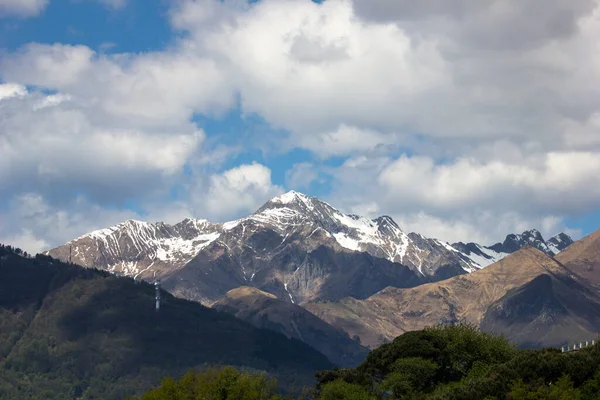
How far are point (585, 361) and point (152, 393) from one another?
90045 mm

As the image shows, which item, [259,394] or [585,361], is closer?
[585,361]

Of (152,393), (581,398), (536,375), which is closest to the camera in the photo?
(581,398)

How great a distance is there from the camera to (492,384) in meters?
177

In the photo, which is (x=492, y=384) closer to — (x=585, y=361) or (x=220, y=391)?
(x=585, y=361)

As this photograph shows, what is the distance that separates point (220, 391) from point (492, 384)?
184ft

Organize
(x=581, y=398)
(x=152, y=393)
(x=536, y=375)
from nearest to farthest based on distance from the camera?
(x=581, y=398)
(x=536, y=375)
(x=152, y=393)

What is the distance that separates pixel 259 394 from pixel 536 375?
5933cm

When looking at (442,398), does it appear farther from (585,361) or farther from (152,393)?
(152,393)

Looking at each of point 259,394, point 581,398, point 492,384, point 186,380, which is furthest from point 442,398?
point 186,380

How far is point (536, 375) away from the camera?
181 metres

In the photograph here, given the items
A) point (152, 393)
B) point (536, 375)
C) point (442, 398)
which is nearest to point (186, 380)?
point (152, 393)

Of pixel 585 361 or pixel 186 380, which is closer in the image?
pixel 585 361

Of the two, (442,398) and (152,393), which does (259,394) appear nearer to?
(152,393)

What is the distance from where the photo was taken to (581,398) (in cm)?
16662
